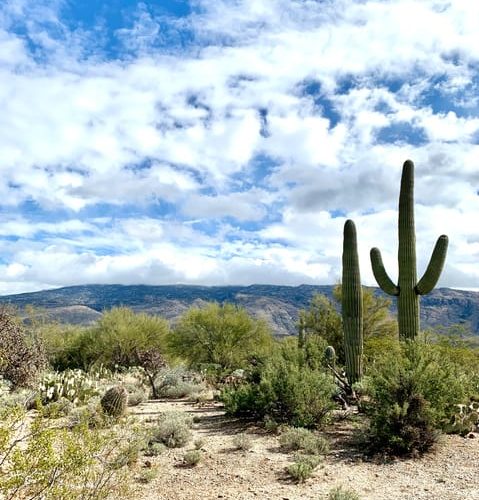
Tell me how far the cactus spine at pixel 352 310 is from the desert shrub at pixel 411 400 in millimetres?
4766

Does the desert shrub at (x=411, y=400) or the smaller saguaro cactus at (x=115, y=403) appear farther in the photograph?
the smaller saguaro cactus at (x=115, y=403)

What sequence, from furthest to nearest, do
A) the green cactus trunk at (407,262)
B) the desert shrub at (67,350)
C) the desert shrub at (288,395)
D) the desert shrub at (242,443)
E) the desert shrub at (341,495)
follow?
1. the desert shrub at (67,350)
2. the green cactus trunk at (407,262)
3. the desert shrub at (288,395)
4. the desert shrub at (242,443)
5. the desert shrub at (341,495)

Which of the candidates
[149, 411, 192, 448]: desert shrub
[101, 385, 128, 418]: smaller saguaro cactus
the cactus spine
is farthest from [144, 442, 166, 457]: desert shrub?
the cactus spine

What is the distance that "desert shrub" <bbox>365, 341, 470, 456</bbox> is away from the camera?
938 centimetres

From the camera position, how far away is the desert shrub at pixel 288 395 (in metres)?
11.3

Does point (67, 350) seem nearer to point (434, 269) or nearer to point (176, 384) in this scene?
point (176, 384)

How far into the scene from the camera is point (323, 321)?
2569cm

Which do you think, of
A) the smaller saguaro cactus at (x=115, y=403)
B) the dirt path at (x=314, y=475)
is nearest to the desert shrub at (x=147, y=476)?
the dirt path at (x=314, y=475)

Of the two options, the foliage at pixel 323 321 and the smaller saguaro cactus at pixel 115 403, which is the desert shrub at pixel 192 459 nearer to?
the smaller saguaro cactus at pixel 115 403

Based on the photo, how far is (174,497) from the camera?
717 centimetres

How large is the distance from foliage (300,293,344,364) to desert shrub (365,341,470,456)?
14413mm

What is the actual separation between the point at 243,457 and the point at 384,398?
3.11 meters

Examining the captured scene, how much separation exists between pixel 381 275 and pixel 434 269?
2.02 metres

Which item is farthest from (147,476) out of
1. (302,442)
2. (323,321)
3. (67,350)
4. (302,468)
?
(67,350)
